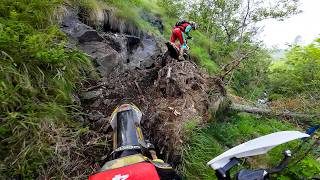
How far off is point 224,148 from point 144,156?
2.03m

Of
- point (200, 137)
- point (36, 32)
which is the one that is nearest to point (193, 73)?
point (200, 137)

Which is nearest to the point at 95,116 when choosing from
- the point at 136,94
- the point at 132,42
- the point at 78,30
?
the point at 136,94

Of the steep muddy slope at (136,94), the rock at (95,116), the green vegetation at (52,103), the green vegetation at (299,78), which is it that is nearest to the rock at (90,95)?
the steep muddy slope at (136,94)

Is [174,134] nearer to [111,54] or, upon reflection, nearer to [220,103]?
[220,103]

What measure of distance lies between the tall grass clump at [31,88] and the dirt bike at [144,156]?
730mm

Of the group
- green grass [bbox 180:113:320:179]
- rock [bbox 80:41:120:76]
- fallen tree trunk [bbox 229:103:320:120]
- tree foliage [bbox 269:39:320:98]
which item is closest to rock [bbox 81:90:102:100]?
rock [bbox 80:41:120:76]

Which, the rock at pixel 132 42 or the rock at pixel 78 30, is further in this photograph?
the rock at pixel 132 42

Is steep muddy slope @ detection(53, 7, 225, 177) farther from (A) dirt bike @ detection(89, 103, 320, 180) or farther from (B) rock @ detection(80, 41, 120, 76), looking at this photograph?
(A) dirt bike @ detection(89, 103, 320, 180)

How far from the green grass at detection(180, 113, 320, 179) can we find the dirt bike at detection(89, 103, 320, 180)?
2.41 feet

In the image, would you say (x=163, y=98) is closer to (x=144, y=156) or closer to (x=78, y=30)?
(x=144, y=156)

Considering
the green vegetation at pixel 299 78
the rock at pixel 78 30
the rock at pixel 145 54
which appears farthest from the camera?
the green vegetation at pixel 299 78

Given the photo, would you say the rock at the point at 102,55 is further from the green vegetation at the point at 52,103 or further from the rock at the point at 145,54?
the rock at the point at 145,54

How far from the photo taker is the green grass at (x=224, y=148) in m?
4.32

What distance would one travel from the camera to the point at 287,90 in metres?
9.56
